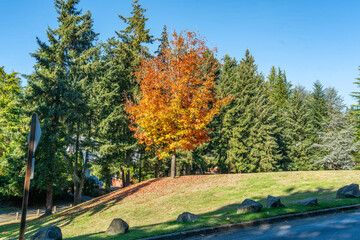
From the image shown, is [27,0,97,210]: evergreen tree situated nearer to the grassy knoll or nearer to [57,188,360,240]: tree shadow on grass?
the grassy knoll

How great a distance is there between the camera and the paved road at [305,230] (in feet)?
20.5

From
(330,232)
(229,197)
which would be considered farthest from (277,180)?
(330,232)

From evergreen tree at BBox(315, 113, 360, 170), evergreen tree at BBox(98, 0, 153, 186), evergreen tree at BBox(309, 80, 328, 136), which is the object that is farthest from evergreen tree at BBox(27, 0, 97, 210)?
evergreen tree at BBox(309, 80, 328, 136)

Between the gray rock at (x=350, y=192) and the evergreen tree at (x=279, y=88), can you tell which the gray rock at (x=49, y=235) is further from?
the evergreen tree at (x=279, y=88)

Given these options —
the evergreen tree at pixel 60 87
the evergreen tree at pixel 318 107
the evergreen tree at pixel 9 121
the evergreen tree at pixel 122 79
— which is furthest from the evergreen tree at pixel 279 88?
the evergreen tree at pixel 9 121

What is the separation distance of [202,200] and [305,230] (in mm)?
6935

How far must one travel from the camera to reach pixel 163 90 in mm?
19453

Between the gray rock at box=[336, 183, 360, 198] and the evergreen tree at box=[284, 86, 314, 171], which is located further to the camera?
the evergreen tree at box=[284, 86, 314, 171]

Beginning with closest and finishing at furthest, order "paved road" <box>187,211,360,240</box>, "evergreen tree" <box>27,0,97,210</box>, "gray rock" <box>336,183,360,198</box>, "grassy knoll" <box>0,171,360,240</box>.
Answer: "paved road" <box>187,211,360,240</box>, "grassy knoll" <box>0,171,360,240</box>, "gray rock" <box>336,183,360,198</box>, "evergreen tree" <box>27,0,97,210</box>

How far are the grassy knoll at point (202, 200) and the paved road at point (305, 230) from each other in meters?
0.70

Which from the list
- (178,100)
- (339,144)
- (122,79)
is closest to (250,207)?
(178,100)

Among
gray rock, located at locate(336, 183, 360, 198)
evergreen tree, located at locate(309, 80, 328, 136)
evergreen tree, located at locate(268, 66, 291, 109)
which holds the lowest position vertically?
gray rock, located at locate(336, 183, 360, 198)

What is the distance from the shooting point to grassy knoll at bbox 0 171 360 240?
378 inches

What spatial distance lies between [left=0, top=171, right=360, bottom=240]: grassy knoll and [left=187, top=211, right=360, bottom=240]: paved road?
2.31ft
